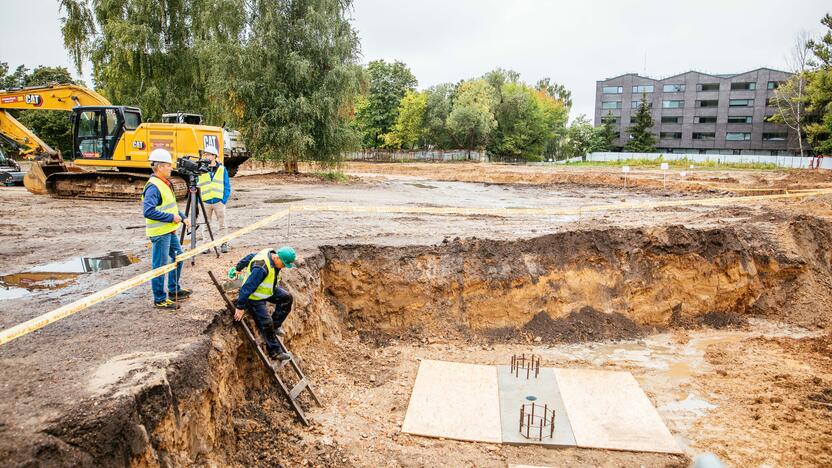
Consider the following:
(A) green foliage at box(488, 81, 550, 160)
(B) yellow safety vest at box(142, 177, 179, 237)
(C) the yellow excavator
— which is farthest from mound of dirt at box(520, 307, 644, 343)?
(A) green foliage at box(488, 81, 550, 160)

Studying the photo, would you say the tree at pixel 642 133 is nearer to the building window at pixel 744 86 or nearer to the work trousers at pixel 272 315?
the building window at pixel 744 86

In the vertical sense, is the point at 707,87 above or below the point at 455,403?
above

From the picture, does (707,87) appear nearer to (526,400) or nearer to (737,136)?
(737,136)

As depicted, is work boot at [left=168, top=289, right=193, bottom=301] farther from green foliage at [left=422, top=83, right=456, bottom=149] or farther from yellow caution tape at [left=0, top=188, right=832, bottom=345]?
green foliage at [left=422, top=83, right=456, bottom=149]

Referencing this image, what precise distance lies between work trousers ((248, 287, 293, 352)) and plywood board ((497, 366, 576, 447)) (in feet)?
10.4

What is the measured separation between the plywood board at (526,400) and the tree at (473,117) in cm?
4649

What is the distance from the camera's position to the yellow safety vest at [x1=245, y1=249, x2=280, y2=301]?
606 cm

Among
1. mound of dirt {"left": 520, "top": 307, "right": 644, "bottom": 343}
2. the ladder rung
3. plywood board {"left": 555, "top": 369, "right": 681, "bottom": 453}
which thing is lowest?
plywood board {"left": 555, "top": 369, "right": 681, "bottom": 453}

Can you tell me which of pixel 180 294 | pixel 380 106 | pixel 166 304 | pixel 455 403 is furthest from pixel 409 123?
pixel 166 304

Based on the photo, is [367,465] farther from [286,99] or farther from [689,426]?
[286,99]

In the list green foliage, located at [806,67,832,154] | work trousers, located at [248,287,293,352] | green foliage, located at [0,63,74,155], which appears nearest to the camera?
work trousers, located at [248,287,293,352]

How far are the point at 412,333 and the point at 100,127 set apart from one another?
13331mm

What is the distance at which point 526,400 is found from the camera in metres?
7.45

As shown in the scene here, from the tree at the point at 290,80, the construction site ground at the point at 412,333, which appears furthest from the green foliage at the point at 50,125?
the construction site ground at the point at 412,333
